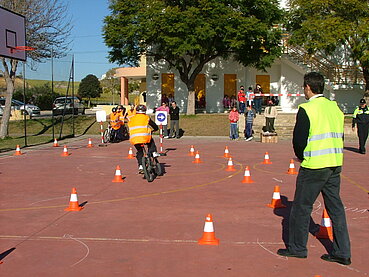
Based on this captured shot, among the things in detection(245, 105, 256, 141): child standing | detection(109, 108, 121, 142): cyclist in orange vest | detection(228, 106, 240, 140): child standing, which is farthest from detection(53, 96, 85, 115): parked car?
detection(245, 105, 256, 141): child standing

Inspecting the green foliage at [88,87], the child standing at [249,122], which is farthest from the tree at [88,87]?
the child standing at [249,122]

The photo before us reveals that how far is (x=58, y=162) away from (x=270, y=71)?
26549 millimetres

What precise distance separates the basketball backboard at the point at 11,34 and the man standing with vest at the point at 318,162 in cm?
1454

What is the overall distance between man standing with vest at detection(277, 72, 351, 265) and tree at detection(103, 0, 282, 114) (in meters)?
23.5

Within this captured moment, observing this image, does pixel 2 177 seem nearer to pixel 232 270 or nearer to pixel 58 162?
pixel 58 162

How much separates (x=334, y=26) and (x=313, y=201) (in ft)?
84.4

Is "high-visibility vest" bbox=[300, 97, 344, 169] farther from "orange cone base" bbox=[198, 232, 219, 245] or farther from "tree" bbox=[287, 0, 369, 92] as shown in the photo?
"tree" bbox=[287, 0, 369, 92]

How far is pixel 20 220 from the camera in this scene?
24.7 feet

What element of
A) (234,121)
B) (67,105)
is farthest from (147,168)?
(67,105)

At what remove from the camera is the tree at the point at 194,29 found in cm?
2875

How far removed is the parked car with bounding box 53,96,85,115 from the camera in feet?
90.1

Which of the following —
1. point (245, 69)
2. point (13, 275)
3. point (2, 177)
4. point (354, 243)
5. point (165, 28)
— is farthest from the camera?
point (245, 69)

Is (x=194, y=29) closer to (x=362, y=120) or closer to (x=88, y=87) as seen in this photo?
(x=362, y=120)

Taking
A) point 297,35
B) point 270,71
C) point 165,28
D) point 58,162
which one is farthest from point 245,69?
point 58,162
